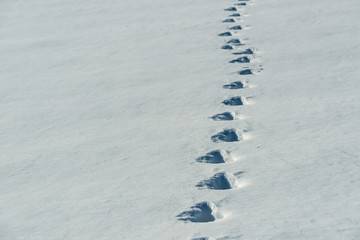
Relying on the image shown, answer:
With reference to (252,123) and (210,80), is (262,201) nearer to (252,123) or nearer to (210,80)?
(252,123)

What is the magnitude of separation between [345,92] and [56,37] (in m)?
2.37

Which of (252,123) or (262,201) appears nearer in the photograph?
(262,201)

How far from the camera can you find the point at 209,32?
165 inches

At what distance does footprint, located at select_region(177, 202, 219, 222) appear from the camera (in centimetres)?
186

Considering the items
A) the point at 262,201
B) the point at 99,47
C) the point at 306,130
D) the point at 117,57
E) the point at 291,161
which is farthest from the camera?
the point at 99,47

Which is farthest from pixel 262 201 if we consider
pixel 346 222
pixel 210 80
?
pixel 210 80

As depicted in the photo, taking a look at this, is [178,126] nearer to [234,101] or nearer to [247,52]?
[234,101]

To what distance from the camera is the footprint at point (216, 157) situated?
2.27 metres

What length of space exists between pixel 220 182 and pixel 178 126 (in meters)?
0.64

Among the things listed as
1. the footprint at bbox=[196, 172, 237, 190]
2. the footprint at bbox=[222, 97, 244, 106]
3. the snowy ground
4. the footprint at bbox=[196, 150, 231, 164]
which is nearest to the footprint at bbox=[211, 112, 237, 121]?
the snowy ground

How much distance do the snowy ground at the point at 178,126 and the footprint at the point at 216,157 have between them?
35 millimetres

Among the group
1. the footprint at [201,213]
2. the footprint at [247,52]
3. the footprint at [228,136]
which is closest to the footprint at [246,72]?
the footprint at [247,52]

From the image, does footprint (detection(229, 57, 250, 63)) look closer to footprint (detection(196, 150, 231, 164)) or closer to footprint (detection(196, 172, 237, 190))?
footprint (detection(196, 150, 231, 164))

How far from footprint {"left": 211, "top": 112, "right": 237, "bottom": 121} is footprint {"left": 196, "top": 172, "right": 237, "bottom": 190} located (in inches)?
23.4
